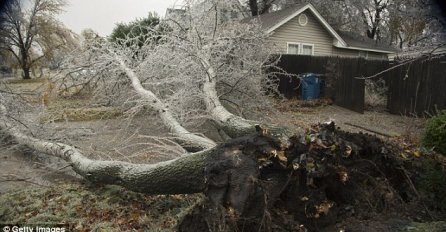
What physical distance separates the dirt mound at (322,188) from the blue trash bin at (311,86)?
30.8 ft

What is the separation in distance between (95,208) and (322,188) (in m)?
2.29

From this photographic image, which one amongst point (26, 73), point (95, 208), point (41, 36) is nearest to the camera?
point (95, 208)

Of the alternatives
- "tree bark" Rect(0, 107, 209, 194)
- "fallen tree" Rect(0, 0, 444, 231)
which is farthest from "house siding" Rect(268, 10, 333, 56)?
"tree bark" Rect(0, 107, 209, 194)

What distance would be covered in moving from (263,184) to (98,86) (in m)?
7.88

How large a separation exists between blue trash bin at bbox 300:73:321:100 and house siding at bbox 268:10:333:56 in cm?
360

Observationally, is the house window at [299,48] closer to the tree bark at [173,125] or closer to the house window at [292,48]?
the house window at [292,48]

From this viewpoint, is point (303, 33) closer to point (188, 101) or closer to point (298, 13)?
point (298, 13)

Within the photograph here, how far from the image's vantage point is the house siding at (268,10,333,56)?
1616cm

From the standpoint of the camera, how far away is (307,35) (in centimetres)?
1705

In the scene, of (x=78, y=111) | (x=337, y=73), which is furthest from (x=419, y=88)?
(x=78, y=111)

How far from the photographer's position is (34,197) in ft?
12.8

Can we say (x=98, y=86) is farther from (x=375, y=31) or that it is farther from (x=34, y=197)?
(x=375, y=31)

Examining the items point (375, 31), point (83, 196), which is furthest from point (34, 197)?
point (375, 31)

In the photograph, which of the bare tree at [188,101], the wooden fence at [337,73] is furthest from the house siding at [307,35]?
the bare tree at [188,101]
